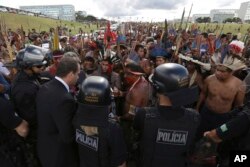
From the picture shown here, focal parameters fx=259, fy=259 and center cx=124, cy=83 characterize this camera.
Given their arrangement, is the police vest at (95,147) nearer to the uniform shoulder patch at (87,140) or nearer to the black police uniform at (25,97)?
the uniform shoulder patch at (87,140)

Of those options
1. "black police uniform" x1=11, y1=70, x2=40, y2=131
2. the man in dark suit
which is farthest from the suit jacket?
"black police uniform" x1=11, y1=70, x2=40, y2=131

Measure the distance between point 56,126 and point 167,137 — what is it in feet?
4.20

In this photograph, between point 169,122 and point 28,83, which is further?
point 28,83

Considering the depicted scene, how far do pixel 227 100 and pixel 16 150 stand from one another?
3.58 m

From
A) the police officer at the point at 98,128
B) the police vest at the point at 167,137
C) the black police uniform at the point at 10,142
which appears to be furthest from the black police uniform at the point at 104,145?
the black police uniform at the point at 10,142

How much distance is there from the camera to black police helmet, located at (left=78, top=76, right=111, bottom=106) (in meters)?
2.61

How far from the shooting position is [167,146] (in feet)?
8.80

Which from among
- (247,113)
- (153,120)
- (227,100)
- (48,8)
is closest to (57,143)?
(153,120)

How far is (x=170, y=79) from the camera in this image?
2.71 meters

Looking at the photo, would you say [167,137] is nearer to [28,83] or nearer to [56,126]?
[56,126]

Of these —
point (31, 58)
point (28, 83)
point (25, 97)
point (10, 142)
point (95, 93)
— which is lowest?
point (10, 142)

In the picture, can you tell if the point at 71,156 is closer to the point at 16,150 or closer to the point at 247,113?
the point at 16,150

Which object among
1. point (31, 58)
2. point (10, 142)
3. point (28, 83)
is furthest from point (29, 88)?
point (10, 142)

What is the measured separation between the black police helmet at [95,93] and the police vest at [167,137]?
0.48 metres
